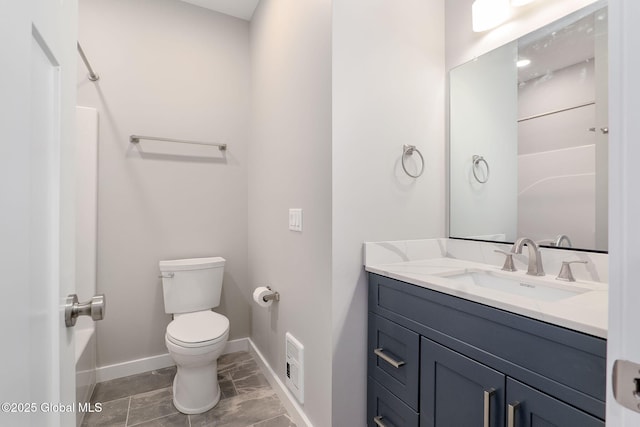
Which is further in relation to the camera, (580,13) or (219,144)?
(219,144)

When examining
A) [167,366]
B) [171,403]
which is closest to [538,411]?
[171,403]

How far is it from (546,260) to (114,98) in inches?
108

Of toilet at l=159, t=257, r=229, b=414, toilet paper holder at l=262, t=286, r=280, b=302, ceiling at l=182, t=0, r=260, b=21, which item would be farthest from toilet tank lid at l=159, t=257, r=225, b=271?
ceiling at l=182, t=0, r=260, b=21

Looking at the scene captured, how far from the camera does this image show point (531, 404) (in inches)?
31.1

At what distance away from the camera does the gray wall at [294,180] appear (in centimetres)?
139

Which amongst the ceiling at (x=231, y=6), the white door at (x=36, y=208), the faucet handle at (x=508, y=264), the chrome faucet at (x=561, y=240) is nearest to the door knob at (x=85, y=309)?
the white door at (x=36, y=208)

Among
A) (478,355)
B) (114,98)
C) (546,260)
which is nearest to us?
(478,355)

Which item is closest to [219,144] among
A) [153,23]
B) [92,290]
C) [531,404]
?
[153,23]

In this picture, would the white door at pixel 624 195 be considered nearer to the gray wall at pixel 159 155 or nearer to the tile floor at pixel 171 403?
the tile floor at pixel 171 403

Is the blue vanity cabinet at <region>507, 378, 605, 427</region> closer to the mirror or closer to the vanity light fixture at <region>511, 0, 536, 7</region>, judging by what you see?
the mirror

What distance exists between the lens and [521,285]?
4.02 feet

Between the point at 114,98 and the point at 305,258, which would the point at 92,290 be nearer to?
the point at 114,98

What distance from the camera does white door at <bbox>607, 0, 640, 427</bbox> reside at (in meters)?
0.36

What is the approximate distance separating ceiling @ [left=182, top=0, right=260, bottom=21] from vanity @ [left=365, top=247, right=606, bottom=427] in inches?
87.2
